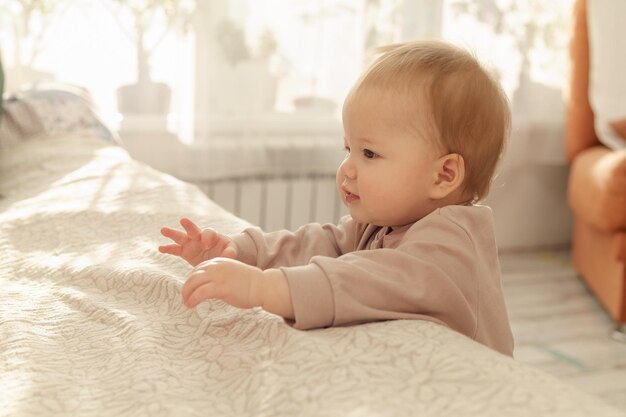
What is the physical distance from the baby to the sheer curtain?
1.90 meters

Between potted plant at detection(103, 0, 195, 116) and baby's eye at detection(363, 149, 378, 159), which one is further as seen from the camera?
potted plant at detection(103, 0, 195, 116)

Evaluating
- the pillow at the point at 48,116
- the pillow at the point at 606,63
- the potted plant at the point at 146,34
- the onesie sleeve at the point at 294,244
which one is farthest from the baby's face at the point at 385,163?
the pillow at the point at 606,63

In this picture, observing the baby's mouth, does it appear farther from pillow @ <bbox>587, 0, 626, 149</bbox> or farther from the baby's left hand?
pillow @ <bbox>587, 0, 626, 149</bbox>

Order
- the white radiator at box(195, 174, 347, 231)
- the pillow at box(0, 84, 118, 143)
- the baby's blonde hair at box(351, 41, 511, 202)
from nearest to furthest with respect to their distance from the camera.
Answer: the baby's blonde hair at box(351, 41, 511, 202), the pillow at box(0, 84, 118, 143), the white radiator at box(195, 174, 347, 231)

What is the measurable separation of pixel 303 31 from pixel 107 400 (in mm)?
2511

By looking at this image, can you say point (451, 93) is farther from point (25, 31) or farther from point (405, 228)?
point (25, 31)

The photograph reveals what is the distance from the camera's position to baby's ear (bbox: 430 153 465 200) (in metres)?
1.01

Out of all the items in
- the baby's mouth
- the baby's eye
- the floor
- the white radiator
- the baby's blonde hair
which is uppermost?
the baby's blonde hair

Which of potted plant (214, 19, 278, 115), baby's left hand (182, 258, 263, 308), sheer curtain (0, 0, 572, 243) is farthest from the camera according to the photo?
potted plant (214, 19, 278, 115)

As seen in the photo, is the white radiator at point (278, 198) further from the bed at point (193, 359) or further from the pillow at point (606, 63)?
the bed at point (193, 359)

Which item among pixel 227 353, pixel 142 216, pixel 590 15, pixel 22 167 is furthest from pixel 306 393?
pixel 590 15

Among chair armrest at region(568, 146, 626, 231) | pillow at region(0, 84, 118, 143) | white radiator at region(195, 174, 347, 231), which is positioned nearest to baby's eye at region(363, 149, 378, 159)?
pillow at region(0, 84, 118, 143)

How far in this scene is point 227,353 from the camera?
79 centimetres

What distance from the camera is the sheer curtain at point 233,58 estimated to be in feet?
9.20
